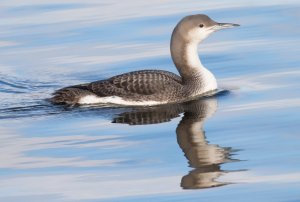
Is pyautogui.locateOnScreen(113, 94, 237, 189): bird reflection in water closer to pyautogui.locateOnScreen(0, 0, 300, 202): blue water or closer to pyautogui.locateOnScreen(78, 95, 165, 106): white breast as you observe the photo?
pyautogui.locateOnScreen(0, 0, 300, 202): blue water

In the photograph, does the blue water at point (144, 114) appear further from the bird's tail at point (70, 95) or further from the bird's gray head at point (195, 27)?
the bird's gray head at point (195, 27)

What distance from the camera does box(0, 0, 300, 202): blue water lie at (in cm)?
895

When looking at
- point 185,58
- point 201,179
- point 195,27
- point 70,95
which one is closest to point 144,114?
point 70,95

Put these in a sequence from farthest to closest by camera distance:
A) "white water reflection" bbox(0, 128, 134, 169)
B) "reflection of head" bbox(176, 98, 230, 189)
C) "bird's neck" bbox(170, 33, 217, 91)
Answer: "bird's neck" bbox(170, 33, 217, 91)
"white water reflection" bbox(0, 128, 134, 169)
"reflection of head" bbox(176, 98, 230, 189)

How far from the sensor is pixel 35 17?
58.3ft

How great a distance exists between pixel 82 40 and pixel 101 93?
3.39 meters

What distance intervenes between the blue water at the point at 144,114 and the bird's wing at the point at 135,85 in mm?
338

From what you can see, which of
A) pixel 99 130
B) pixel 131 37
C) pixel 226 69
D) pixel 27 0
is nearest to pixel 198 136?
pixel 99 130

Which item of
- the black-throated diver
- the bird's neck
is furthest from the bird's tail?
the bird's neck

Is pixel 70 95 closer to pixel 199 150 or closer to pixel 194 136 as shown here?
pixel 194 136

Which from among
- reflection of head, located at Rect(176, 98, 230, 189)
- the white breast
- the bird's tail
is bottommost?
reflection of head, located at Rect(176, 98, 230, 189)

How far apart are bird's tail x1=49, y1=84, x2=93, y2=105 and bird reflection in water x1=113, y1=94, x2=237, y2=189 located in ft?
2.29

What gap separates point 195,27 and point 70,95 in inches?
69.1

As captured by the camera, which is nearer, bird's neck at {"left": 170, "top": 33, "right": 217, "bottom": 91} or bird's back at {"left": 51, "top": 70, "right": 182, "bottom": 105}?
bird's back at {"left": 51, "top": 70, "right": 182, "bottom": 105}
